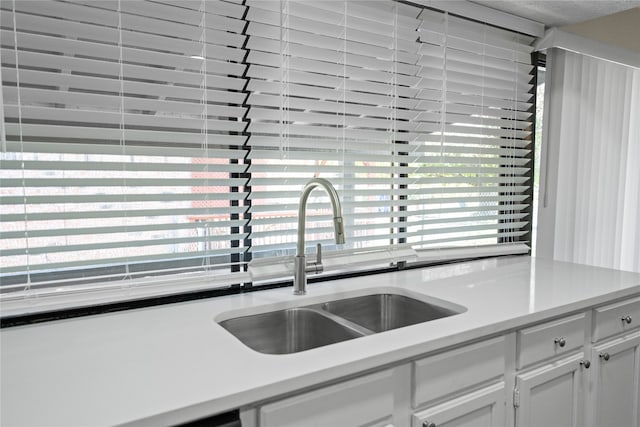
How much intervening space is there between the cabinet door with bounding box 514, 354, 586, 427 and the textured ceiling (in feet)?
5.63

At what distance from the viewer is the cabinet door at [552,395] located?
1482 millimetres

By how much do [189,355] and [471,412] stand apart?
2.88 feet

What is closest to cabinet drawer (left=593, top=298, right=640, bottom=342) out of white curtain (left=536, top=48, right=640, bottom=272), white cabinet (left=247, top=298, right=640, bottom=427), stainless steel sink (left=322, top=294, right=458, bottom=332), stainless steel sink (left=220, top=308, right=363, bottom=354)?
white cabinet (left=247, top=298, right=640, bottom=427)

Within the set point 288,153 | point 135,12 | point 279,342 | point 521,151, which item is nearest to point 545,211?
point 521,151

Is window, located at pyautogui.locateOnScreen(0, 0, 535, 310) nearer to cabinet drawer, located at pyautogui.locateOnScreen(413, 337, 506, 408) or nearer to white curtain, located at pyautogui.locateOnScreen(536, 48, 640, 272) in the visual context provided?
white curtain, located at pyautogui.locateOnScreen(536, 48, 640, 272)

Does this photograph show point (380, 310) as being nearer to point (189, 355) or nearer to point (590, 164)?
point (189, 355)

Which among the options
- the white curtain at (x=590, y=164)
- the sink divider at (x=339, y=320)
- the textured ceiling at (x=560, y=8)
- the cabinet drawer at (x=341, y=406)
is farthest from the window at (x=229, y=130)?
the cabinet drawer at (x=341, y=406)

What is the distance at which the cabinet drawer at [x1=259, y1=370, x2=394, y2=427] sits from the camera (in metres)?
0.99

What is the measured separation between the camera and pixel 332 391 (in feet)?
3.47

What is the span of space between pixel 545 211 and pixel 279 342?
1979mm

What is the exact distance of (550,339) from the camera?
155cm

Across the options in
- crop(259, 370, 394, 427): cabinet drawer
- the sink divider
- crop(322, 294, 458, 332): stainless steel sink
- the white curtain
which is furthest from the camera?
the white curtain

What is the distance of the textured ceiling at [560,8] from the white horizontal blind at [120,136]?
1.47 meters

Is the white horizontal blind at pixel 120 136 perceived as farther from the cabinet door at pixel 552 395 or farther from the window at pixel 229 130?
the cabinet door at pixel 552 395
